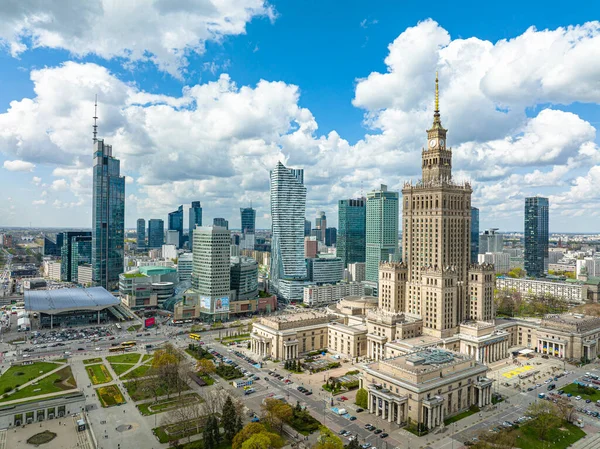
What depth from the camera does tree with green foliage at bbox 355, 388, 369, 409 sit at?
99875mm

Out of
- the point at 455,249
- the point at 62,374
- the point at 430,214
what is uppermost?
the point at 430,214

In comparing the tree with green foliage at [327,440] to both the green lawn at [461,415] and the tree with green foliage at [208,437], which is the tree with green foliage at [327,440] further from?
the green lawn at [461,415]

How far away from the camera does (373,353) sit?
137 m

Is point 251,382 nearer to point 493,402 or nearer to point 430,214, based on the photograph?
point 493,402

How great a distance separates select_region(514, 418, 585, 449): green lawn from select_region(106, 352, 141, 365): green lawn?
11022cm

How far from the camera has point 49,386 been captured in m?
112

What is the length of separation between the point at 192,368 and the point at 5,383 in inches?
1949

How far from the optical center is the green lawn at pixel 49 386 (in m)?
106

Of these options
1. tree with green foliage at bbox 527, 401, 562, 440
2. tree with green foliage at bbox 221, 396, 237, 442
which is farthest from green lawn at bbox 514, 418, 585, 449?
tree with green foliage at bbox 221, 396, 237, 442

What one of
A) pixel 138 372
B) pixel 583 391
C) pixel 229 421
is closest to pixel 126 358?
pixel 138 372

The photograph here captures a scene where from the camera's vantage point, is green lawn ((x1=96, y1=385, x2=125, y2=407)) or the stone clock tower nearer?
green lawn ((x1=96, y1=385, x2=125, y2=407))

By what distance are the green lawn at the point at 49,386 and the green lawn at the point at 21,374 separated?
4.12 meters

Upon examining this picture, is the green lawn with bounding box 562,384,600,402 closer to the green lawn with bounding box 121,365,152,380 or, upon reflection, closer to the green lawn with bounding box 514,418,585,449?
the green lawn with bounding box 514,418,585,449

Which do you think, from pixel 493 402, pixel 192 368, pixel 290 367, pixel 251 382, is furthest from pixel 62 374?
pixel 493 402
